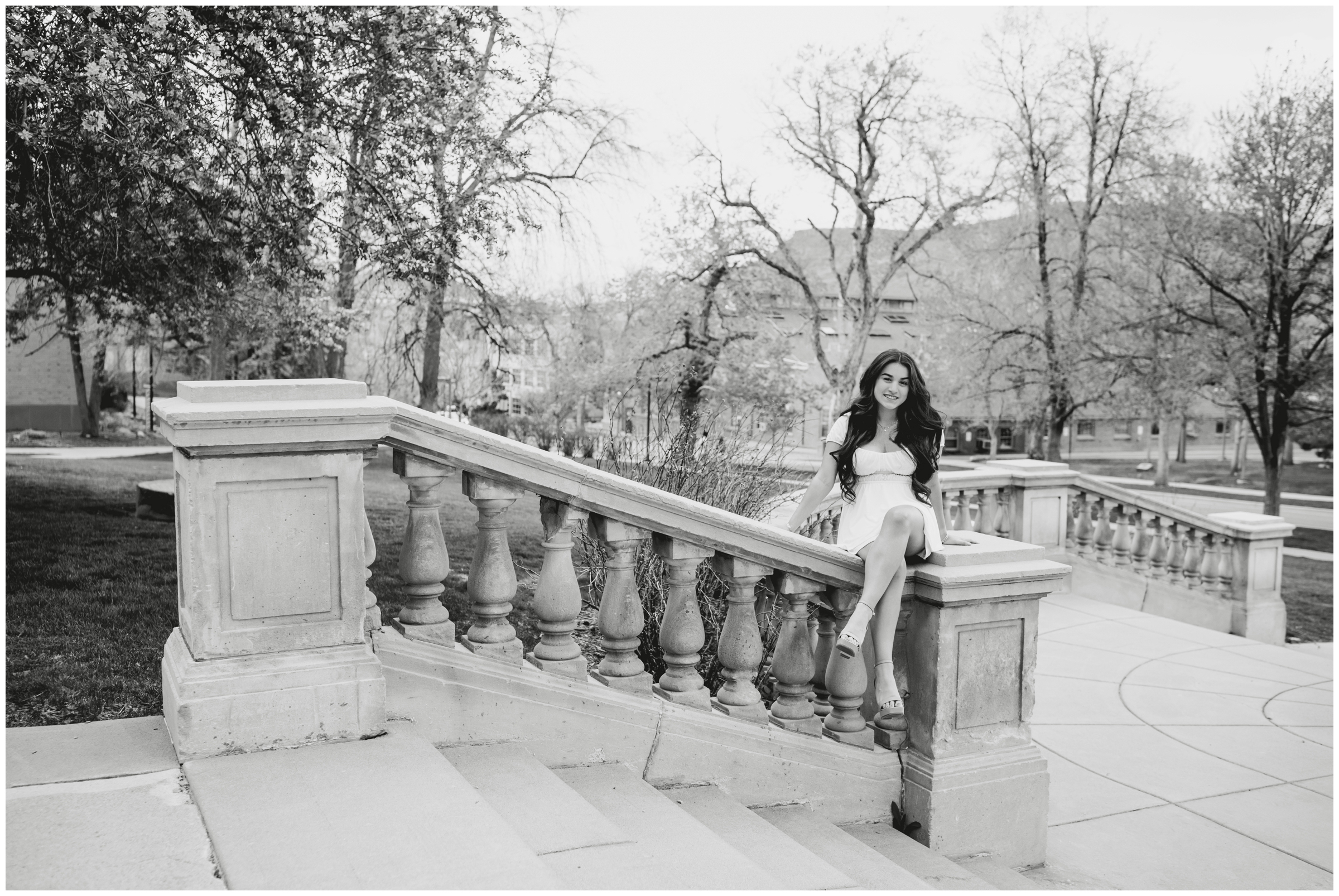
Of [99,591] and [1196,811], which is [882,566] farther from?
[99,591]

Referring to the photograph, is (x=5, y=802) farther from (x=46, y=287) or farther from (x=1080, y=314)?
(x=1080, y=314)

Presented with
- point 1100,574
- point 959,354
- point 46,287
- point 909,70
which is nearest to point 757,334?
point 959,354

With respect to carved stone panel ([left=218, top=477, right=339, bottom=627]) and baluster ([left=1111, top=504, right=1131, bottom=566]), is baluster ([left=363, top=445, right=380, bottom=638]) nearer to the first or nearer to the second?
carved stone panel ([left=218, top=477, right=339, bottom=627])

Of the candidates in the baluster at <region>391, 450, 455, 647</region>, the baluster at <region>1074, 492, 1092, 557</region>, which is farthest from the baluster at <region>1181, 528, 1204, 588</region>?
the baluster at <region>391, 450, 455, 647</region>

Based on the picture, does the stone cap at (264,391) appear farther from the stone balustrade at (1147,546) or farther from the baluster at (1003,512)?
the baluster at (1003,512)

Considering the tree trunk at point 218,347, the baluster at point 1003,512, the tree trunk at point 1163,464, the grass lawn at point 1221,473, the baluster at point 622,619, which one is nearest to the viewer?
the baluster at point 622,619

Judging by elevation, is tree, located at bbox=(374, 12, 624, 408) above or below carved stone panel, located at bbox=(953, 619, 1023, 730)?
above

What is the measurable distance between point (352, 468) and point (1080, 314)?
924 inches

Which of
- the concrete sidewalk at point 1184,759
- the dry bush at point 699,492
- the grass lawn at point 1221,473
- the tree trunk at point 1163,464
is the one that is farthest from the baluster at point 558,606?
the tree trunk at point 1163,464

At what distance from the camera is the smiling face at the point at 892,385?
15.2 ft

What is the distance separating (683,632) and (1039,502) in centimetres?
788

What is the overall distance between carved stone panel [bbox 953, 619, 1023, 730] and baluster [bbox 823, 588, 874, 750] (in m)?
0.39

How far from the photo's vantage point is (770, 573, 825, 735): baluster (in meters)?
4.36

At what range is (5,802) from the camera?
9.90 ft
